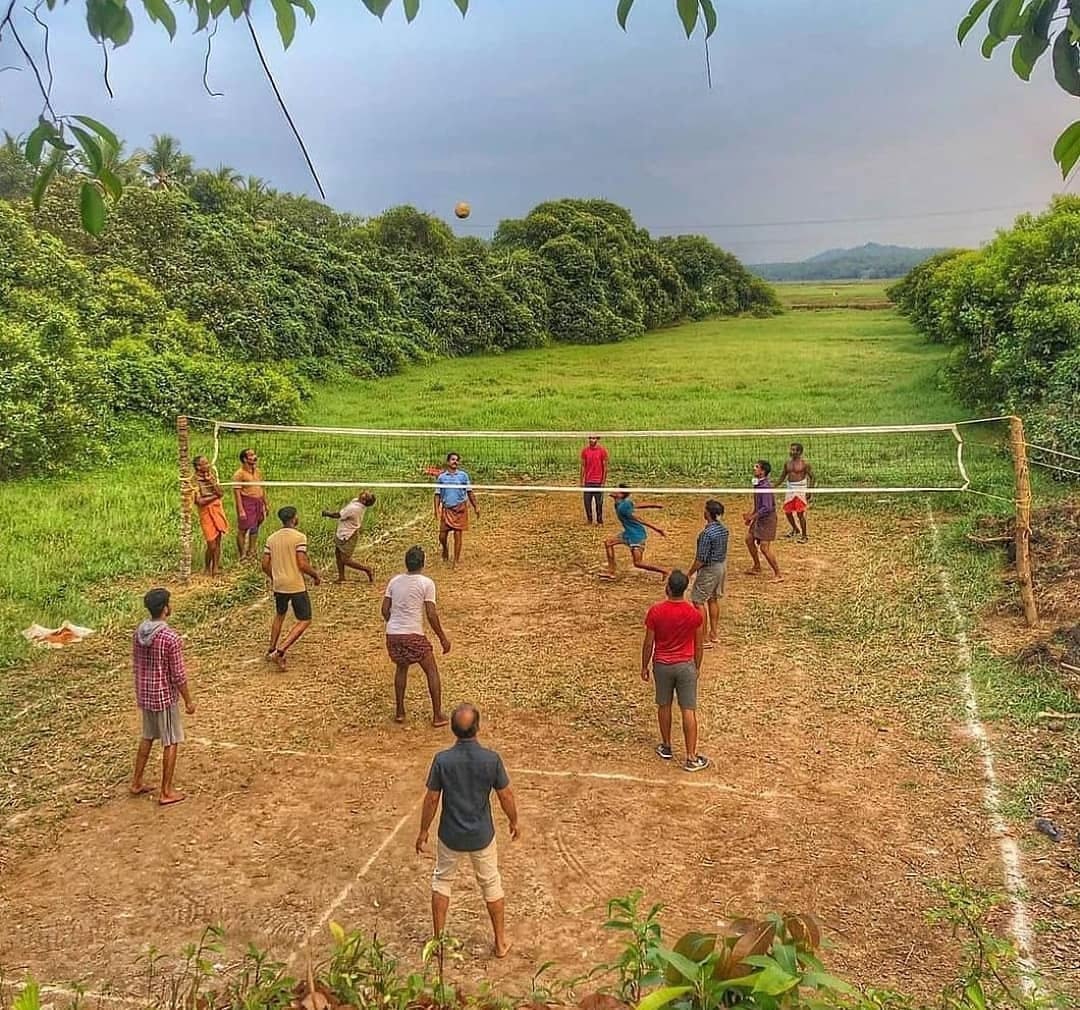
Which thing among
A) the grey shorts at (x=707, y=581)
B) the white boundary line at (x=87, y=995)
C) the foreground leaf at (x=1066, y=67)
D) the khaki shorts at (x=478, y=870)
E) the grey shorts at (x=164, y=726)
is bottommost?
the white boundary line at (x=87, y=995)

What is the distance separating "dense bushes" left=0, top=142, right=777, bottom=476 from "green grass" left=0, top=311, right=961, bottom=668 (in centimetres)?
94

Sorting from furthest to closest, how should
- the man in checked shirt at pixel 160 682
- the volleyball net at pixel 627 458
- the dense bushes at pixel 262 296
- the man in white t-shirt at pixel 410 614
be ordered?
the dense bushes at pixel 262 296
the volleyball net at pixel 627 458
the man in white t-shirt at pixel 410 614
the man in checked shirt at pixel 160 682

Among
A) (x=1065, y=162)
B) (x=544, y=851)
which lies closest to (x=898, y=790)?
(x=544, y=851)

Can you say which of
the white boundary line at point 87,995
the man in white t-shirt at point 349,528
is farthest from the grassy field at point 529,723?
Answer: the man in white t-shirt at point 349,528

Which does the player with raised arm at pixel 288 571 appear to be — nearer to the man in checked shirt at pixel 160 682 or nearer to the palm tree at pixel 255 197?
the man in checked shirt at pixel 160 682

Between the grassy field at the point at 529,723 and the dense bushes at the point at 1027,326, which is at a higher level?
the dense bushes at the point at 1027,326

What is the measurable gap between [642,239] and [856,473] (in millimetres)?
22949

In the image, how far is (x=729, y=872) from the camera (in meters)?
5.44

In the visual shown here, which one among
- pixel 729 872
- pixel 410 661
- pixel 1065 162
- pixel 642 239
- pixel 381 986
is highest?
pixel 642 239

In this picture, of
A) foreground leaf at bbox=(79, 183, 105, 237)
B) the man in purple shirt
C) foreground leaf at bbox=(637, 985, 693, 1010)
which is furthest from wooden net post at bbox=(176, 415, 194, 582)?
foreground leaf at bbox=(637, 985, 693, 1010)

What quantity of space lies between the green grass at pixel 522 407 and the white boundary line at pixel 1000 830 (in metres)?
7.76

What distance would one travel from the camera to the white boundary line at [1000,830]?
4.68 metres

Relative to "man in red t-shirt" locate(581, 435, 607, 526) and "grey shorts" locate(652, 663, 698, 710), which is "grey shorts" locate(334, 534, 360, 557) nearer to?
"man in red t-shirt" locate(581, 435, 607, 526)

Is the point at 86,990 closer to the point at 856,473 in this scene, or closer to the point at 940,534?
the point at 940,534
